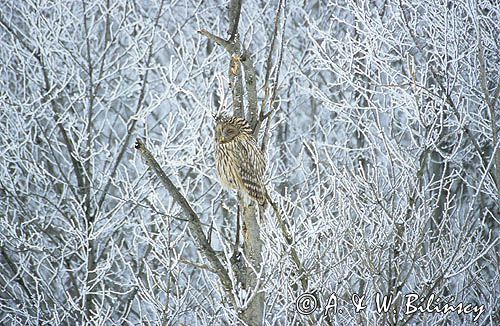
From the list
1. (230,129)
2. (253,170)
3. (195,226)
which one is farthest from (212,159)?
(195,226)

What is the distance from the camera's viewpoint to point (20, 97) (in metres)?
9.43

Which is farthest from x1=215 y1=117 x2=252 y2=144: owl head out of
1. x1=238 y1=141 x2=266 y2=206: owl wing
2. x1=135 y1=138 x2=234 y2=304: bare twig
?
x1=135 y1=138 x2=234 y2=304: bare twig

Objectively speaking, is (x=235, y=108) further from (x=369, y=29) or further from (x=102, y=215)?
(x=102, y=215)

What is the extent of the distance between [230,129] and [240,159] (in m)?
0.34

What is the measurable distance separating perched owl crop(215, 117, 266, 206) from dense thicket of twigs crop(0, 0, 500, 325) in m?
0.21

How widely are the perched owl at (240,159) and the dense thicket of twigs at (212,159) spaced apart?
0.68ft

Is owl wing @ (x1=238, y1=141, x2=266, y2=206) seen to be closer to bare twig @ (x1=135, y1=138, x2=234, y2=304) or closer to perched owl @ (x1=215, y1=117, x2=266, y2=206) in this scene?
perched owl @ (x1=215, y1=117, x2=266, y2=206)

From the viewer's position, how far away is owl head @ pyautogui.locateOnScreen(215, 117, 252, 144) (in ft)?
15.3

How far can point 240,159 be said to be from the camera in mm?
5039

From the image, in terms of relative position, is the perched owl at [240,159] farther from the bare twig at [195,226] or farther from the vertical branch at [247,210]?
the bare twig at [195,226]

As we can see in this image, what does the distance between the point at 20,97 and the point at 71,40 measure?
1.28m

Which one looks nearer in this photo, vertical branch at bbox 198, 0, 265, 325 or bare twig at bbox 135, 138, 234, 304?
bare twig at bbox 135, 138, 234, 304

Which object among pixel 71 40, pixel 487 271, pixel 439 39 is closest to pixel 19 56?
pixel 71 40

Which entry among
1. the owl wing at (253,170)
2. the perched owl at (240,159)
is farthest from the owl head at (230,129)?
the owl wing at (253,170)
